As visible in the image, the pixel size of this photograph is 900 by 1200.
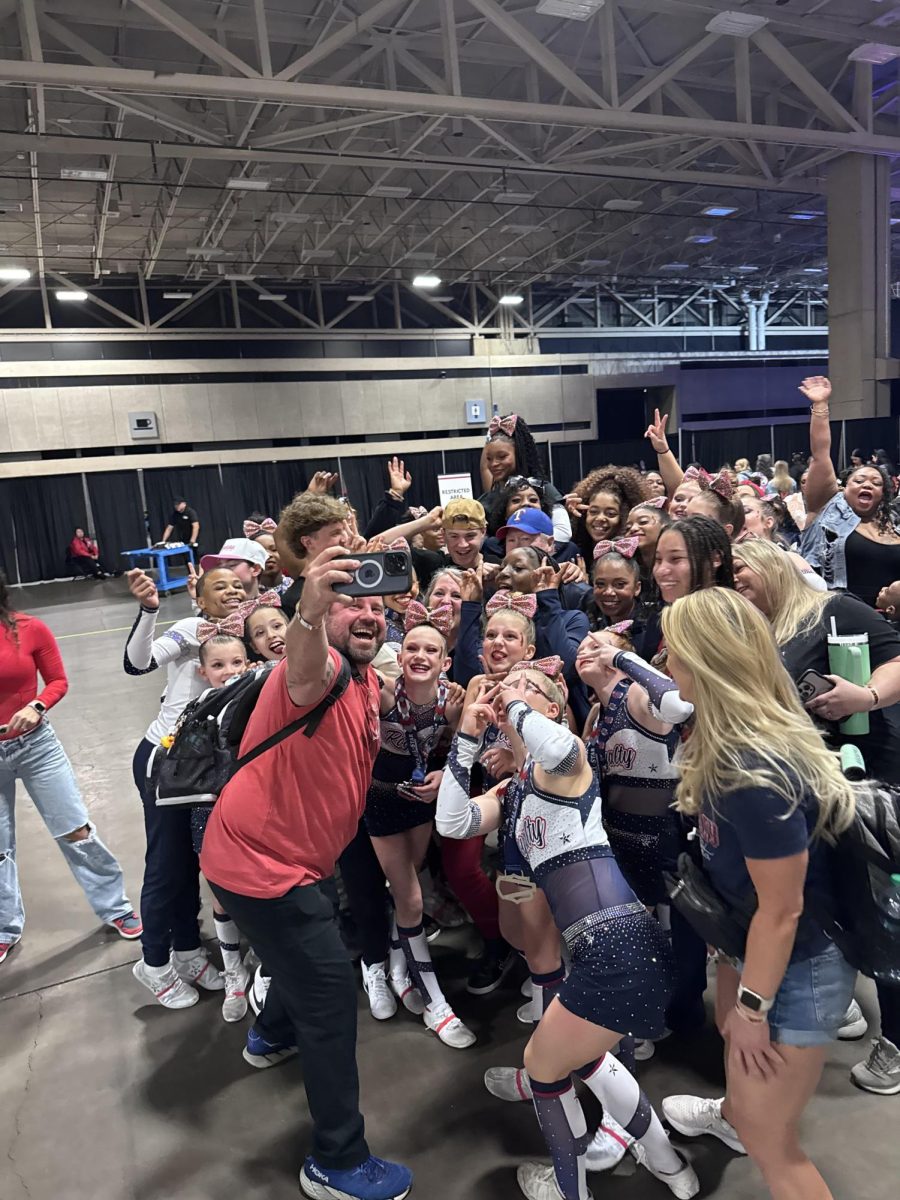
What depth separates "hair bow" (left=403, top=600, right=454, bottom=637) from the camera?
3092 millimetres

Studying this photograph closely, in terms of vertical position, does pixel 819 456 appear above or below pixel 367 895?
above

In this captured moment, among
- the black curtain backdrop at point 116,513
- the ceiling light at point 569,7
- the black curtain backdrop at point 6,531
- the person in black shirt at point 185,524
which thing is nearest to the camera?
the ceiling light at point 569,7

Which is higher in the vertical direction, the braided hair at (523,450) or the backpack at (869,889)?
the braided hair at (523,450)

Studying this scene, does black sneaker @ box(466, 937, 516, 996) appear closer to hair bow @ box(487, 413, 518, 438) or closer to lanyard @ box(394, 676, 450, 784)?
lanyard @ box(394, 676, 450, 784)

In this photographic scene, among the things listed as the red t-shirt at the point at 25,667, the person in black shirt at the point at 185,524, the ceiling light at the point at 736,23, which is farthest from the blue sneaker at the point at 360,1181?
the person in black shirt at the point at 185,524

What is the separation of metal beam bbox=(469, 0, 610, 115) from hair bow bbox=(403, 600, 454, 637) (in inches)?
303

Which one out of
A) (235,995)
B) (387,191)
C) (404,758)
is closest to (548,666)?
(404,758)

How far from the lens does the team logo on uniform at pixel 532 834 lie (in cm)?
219

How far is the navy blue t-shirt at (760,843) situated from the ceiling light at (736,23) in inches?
385

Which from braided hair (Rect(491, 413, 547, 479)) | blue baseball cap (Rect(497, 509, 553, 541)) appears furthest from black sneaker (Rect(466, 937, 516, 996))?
braided hair (Rect(491, 413, 547, 479))

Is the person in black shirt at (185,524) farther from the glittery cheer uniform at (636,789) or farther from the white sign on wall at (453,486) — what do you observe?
the glittery cheer uniform at (636,789)

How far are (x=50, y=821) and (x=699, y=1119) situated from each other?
3.00m

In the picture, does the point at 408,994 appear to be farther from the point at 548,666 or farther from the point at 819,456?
the point at 819,456

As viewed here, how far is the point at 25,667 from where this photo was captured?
357 centimetres
